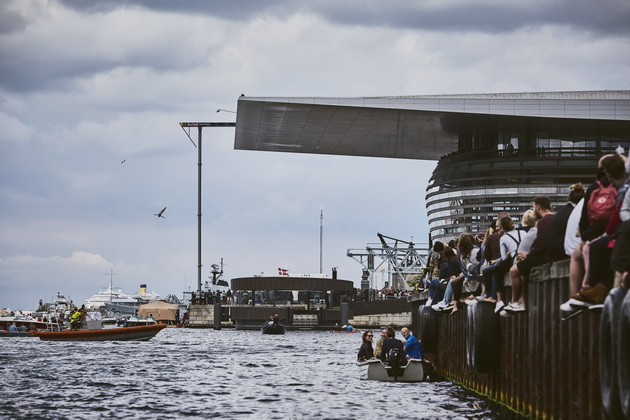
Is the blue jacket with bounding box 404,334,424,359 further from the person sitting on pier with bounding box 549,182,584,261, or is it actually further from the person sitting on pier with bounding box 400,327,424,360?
the person sitting on pier with bounding box 549,182,584,261

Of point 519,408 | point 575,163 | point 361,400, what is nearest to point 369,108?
point 575,163

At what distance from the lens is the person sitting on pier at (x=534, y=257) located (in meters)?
14.7

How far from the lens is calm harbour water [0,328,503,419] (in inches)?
822

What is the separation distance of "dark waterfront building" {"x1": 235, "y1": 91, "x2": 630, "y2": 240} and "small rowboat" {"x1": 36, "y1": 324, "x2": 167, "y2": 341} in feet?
103

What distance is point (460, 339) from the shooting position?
86.1ft

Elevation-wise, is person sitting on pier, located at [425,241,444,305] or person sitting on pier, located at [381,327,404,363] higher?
person sitting on pier, located at [425,241,444,305]

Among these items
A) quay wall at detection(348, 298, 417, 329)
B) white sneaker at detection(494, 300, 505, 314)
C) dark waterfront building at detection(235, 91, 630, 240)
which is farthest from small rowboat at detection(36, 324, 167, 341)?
quay wall at detection(348, 298, 417, 329)

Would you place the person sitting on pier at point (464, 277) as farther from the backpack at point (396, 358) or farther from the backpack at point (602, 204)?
the backpack at point (602, 204)

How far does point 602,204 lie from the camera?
11094 mm

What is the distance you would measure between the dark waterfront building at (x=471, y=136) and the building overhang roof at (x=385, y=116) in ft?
0.27

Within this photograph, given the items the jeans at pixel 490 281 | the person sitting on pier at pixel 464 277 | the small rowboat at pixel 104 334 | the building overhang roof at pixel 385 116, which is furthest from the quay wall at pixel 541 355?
the building overhang roof at pixel 385 116

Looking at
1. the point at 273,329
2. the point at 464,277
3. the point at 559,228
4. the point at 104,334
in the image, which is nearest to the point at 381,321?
the point at 273,329

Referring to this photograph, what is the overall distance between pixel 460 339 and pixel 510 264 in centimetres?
900

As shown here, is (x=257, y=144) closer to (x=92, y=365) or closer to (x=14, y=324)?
(x=14, y=324)
